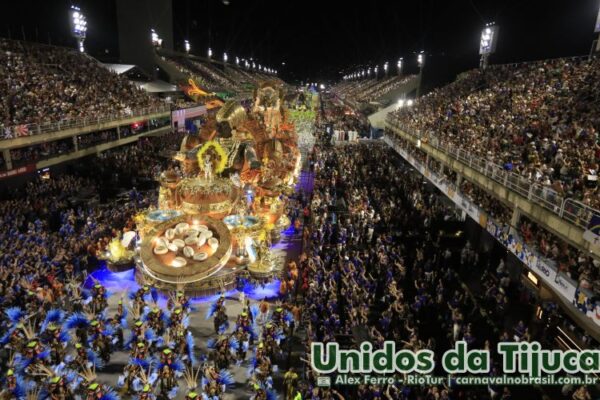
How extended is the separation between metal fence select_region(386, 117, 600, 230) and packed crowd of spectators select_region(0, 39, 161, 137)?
23.9 metres

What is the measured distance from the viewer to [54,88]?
3038 cm

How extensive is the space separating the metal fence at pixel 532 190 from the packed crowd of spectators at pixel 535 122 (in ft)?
1.39

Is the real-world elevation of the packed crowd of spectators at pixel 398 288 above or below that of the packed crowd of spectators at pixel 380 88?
below

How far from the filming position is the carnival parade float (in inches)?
560

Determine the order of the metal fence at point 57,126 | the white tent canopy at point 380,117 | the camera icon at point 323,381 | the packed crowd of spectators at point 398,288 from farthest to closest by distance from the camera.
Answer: the white tent canopy at point 380,117, the metal fence at point 57,126, the packed crowd of spectators at point 398,288, the camera icon at point 323,381

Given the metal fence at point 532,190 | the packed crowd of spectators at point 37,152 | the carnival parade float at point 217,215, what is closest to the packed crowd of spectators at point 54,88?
the packed crowd of spectators at point 37,152

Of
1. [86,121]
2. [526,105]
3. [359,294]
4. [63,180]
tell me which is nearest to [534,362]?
[359,294]

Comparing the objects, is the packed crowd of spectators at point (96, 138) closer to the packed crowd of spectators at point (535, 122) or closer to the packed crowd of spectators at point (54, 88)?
the packed crowd of spectators at point (54, 88)

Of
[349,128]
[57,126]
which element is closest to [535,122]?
[57,126]

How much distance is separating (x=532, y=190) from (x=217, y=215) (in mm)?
11659

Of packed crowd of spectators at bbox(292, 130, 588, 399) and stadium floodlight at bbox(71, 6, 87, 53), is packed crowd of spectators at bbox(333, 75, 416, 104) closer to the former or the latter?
stadium floodlight at bbox(71, 6, 87, 53)

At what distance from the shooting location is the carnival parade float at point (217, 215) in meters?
14.2

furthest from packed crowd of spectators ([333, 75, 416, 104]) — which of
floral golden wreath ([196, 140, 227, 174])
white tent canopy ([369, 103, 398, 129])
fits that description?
floral golden wreath ([196, 140, 227, 174])

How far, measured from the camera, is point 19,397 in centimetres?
930
